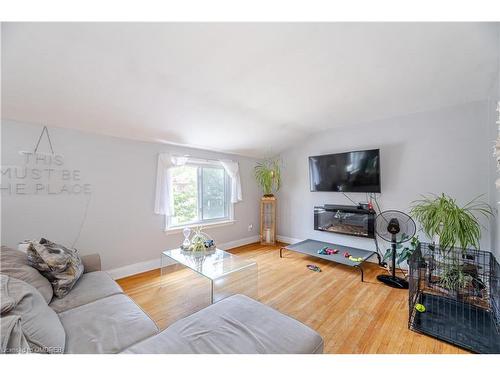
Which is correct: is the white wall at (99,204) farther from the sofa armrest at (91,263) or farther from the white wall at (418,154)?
the white wall at (418,154)

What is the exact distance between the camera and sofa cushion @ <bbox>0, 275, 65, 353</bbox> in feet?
3.34

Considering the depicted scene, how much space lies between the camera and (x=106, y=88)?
2000mm

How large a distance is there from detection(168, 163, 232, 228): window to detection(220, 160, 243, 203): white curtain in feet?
0.44

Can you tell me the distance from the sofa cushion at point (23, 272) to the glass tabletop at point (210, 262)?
1.04 m

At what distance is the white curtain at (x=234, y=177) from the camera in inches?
159

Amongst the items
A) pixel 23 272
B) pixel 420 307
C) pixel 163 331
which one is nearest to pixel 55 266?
pixel 23 272

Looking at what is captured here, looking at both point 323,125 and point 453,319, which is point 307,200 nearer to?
point 323,125

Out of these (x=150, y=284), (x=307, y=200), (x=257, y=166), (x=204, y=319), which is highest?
(x=257, y=166)

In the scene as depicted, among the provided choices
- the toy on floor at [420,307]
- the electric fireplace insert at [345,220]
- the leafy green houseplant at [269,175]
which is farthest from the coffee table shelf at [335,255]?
the leafy green houseplant at [269,175]

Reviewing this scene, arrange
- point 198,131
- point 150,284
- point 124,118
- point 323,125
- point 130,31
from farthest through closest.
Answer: point 323,125
point 198,131
point 150,284
point 124,118
point 130,31

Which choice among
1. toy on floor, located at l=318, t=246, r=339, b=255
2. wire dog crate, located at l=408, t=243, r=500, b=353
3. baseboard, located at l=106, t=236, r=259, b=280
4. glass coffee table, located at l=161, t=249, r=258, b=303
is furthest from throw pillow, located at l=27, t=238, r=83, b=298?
toy on floor, located at l=318, t=246, r=339, b=255

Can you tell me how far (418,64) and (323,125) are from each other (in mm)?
1679

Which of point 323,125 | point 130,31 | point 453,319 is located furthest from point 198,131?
point 453,319

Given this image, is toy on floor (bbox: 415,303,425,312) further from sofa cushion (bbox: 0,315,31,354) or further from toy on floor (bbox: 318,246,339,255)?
sofa cushion (bbox: 0,315,31,354)
